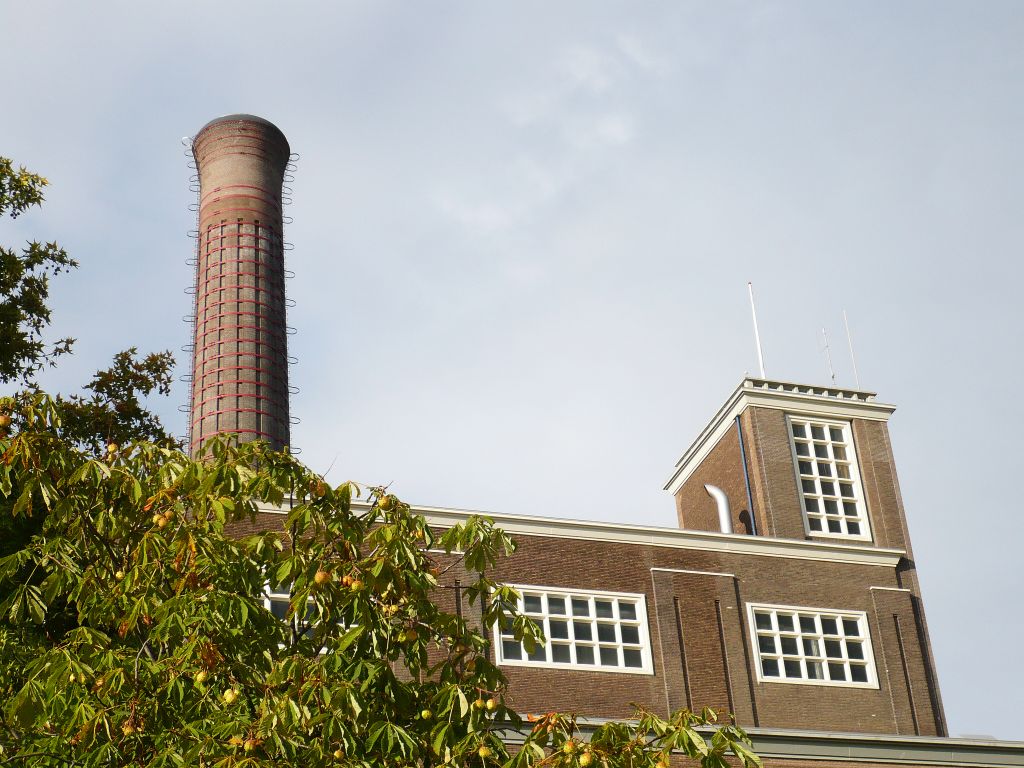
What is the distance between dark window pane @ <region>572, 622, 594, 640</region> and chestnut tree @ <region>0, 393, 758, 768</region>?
1699 centimetres

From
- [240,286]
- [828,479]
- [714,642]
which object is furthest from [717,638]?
[240,286]

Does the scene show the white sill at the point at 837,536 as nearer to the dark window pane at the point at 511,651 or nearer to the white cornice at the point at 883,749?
the white cornice at the point at 883,749

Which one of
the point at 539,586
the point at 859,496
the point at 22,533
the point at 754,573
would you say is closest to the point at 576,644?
the point at 539,586

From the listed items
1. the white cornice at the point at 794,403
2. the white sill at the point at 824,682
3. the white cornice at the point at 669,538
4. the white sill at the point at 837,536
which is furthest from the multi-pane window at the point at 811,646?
the white cornice at the point at 794,403

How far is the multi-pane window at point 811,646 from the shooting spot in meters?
33.4

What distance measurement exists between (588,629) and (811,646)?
5.89 metres

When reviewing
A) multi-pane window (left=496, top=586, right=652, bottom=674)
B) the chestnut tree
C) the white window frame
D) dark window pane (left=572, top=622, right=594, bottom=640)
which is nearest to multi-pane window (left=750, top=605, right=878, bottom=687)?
Result: the white window frame

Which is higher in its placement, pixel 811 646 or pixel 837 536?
pixel 837 536

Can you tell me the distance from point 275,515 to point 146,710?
17957 millimetres

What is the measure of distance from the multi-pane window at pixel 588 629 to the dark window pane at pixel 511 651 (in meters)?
0.02

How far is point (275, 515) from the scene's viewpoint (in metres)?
30.4

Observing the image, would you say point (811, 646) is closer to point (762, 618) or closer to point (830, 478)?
point (762, 618)

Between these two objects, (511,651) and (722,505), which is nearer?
(511,651)

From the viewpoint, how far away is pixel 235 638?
13.1 meters
